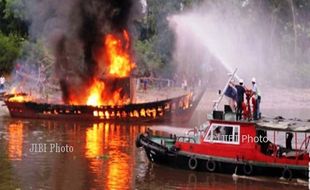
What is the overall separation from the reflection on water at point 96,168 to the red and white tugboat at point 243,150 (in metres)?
0.55

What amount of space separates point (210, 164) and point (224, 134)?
5.08 feet

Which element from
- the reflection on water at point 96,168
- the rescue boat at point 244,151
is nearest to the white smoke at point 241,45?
the reflection on water at point 96,168

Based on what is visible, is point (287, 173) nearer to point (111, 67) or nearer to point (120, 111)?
point (120, 111)

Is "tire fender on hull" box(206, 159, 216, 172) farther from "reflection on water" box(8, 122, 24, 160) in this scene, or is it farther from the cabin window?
"reflection on water" box(8, 122, 24, 160)

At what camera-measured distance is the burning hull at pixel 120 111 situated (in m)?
57.2

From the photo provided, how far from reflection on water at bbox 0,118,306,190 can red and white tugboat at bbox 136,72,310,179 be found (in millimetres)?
547

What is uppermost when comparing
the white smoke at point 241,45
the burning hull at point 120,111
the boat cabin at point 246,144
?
the white smoke at point 241,45

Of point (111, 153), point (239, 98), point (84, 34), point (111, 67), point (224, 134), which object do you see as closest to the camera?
point (224, 134)

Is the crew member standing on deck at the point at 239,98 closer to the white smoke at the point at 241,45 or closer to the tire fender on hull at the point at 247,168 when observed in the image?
the tire fender on hull at the point at 247,168

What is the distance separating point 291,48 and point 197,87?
61.0ft

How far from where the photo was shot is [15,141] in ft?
144

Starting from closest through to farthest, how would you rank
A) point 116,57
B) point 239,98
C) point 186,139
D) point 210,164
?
1. point 210,164
2. point 239,98
3. point 186,139
4. point 116,57

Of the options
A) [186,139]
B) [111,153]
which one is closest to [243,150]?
[186,139]

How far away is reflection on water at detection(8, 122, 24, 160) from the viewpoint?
3821 cm
